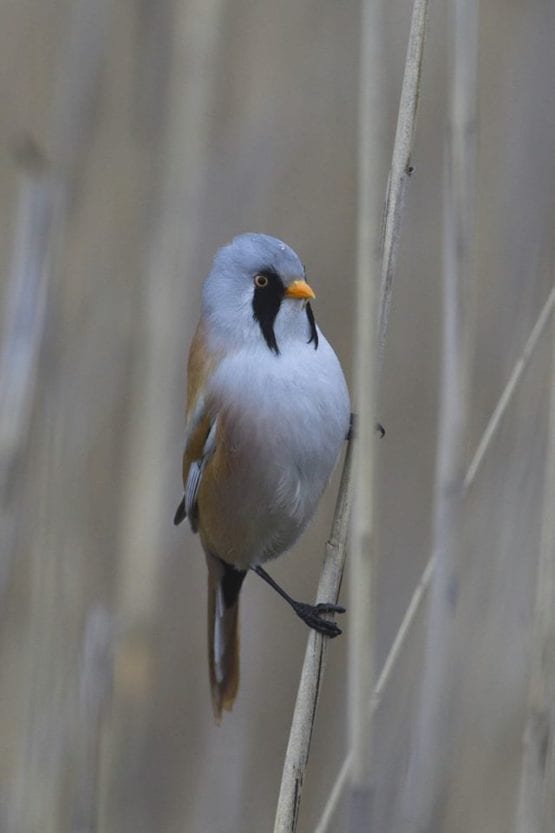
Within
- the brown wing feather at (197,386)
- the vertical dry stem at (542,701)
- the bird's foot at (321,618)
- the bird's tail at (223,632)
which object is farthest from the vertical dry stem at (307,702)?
the bird's tail at (223,632)

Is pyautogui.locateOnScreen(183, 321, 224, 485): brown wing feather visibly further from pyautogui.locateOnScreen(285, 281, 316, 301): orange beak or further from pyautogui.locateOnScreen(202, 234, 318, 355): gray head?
pyautogui.locateOnScreen(285, 281, 316, 301): orange beak

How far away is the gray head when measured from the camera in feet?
6.27

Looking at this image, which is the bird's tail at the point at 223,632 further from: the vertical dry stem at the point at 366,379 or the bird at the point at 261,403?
the vertical dry stem at the point at 366,379

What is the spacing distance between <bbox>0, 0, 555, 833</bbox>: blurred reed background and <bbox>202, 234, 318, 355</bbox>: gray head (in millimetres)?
267

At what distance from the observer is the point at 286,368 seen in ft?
6.41

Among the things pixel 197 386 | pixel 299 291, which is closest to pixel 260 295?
Answer: pixel 299 291

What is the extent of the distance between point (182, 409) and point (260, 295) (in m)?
0.80

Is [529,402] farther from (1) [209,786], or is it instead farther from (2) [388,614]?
(1) [209,786]

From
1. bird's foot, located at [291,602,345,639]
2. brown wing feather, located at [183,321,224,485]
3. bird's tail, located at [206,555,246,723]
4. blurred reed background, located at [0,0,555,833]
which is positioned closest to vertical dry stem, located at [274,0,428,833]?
blurred reed background, located at [0,0,555,833]

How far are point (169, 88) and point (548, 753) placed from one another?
1361 millimetres

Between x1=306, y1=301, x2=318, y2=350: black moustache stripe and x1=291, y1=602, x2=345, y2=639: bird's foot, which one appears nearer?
x1=291, y1=602, x2=345, y2=639: bird's foot

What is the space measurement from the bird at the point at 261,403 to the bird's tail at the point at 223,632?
0.17 m

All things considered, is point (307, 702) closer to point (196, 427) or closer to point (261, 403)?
point (261, 403)

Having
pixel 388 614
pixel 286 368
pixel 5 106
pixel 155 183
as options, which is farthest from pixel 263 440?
pixel 5 106
